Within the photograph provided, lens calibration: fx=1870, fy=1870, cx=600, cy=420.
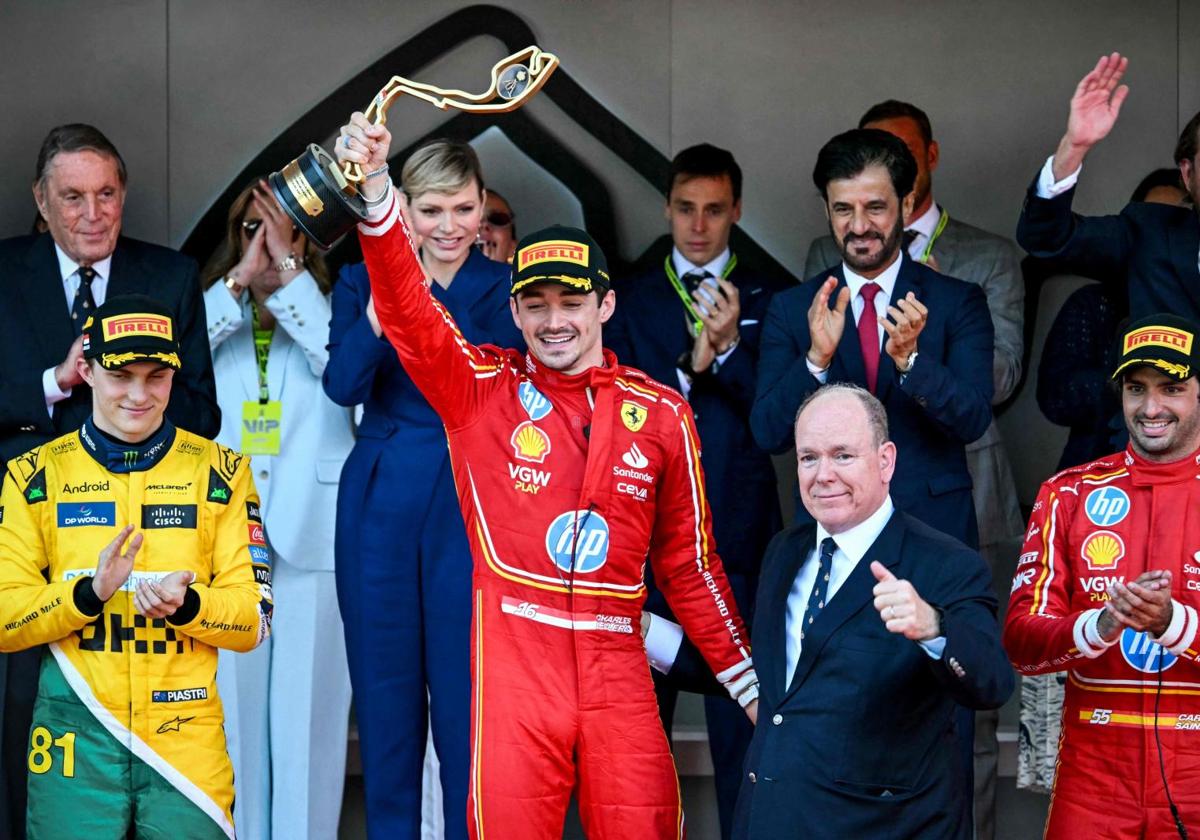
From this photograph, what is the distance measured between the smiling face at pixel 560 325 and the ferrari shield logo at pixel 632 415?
5.3 inches

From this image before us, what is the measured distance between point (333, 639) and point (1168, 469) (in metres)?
2.66

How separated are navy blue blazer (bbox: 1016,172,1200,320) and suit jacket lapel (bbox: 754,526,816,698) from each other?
4.23ft

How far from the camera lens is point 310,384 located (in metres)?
5.88

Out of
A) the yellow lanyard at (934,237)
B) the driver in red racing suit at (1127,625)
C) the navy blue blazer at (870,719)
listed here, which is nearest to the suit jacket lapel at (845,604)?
the navy blue blazer at (870,719)

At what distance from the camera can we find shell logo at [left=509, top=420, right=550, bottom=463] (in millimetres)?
4391

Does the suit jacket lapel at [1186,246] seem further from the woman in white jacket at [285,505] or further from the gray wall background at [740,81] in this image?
the woman in white jacket at [285,505]

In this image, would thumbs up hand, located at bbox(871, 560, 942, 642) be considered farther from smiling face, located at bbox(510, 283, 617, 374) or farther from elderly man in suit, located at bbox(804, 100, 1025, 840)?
elderly man in suit, located at bbox(804, 100, 1025, 840)

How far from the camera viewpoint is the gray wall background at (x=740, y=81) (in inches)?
263

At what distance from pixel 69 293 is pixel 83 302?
7 cm

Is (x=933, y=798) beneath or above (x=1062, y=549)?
beneath

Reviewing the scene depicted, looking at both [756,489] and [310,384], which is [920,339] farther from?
[310,384]

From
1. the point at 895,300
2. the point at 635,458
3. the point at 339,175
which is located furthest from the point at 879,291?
the point at 339,175

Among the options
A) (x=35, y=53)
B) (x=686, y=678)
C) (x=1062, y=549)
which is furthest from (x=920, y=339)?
(x=35, y=53)

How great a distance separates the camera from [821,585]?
405 cm
